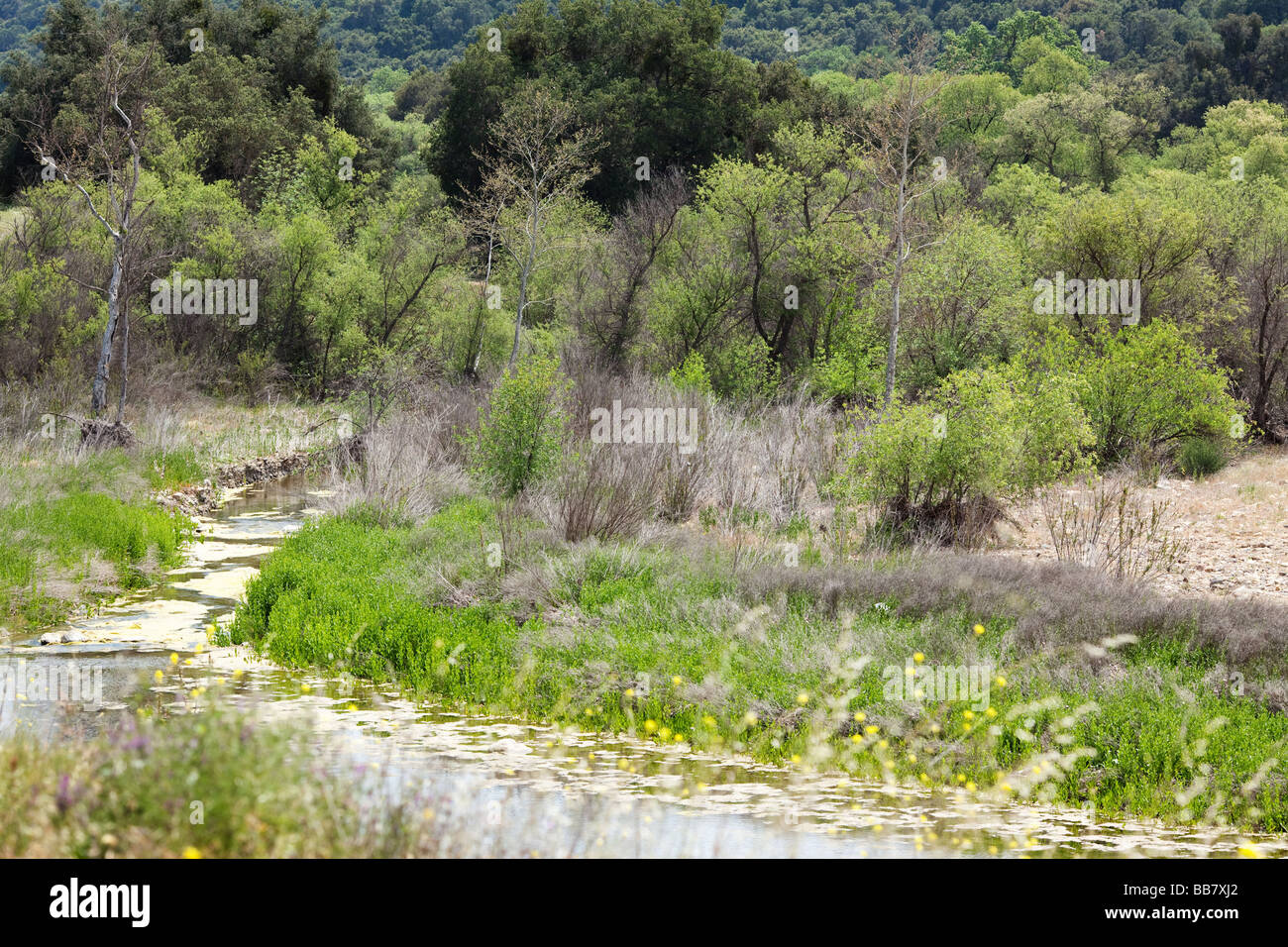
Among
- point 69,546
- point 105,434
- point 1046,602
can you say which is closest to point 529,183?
point 105,434

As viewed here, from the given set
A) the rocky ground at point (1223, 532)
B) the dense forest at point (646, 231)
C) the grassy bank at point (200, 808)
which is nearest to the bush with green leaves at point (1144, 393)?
the dense forest at point (646, 231)

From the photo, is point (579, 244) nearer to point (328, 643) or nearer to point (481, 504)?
point (481, 504)

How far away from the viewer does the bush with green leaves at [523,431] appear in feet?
55.0

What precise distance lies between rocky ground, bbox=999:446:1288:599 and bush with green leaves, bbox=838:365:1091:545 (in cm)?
71

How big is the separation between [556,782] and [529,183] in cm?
3013

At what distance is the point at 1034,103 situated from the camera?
52688mm

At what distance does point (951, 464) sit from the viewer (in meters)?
15.7

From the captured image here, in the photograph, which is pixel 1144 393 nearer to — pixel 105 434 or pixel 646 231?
pixel 646 231

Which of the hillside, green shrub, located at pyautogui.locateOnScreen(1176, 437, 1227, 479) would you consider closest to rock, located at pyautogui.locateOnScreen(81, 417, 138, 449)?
green shrub, located at pyautogui.locateOnScreen(1176, 437, 1227, 479)

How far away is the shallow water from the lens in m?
6.34

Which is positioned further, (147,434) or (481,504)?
(147,434)
